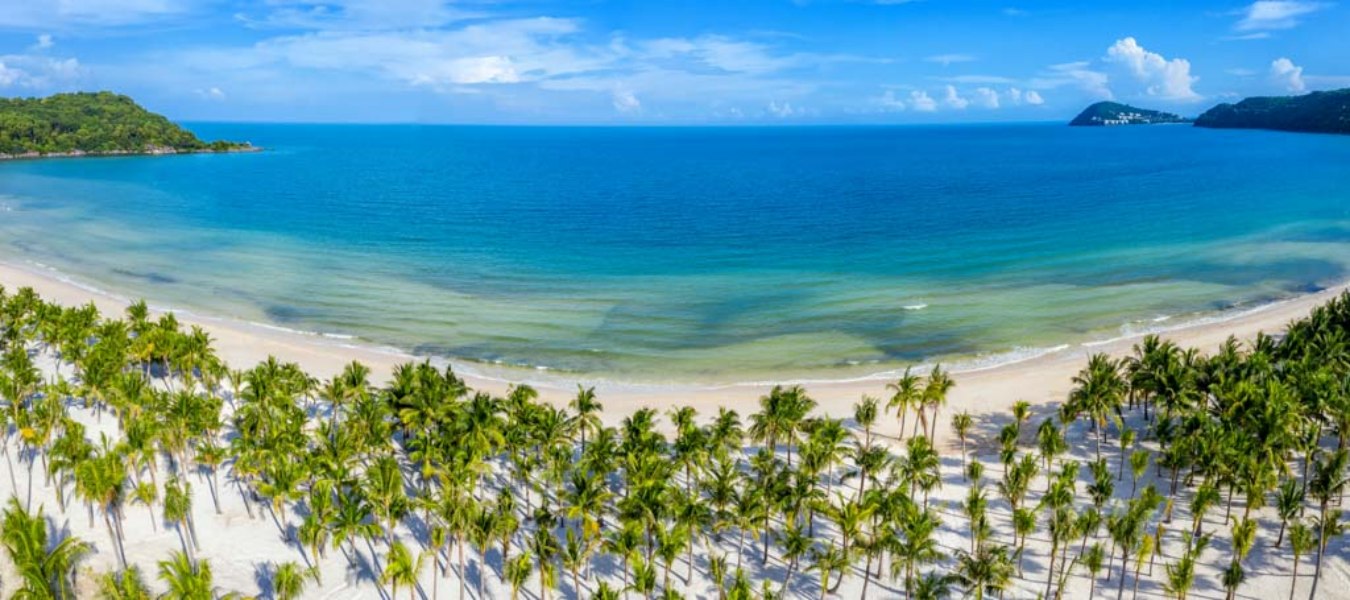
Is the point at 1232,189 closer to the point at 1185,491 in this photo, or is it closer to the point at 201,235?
the point at 1185,491

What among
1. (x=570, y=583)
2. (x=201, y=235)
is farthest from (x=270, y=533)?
(x=201, y=235)

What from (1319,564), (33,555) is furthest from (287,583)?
(1319,564)

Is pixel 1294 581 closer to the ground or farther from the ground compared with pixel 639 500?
closer to the ground

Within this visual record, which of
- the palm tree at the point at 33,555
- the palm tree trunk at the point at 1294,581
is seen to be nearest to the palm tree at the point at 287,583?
the palm tree at the point at 33,555

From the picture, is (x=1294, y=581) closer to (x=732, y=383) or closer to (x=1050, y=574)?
(x=1050, y=574)

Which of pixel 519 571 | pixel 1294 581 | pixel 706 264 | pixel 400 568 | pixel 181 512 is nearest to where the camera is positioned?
pixel 400 568

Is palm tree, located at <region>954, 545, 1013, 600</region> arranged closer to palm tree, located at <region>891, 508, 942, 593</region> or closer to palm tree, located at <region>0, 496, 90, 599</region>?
palm tree, located at <region>891, 508, 942, 593</region>

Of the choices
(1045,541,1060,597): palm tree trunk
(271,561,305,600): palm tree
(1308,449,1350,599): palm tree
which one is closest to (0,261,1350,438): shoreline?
(1045,541,1060,597): palm tree trunk
